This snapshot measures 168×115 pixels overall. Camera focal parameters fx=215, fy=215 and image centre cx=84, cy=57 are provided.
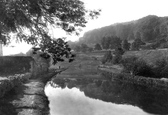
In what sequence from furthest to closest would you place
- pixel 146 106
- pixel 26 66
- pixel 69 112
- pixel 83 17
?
pixel 26 66
pixel 146 106
pixel 69 112
pixel 83 17

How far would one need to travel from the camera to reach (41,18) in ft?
29.9

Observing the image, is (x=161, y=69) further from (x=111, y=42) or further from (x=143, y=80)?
(x=111, y=42)

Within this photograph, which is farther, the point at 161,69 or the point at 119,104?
the point at 161,69

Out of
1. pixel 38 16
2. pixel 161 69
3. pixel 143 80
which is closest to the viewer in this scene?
pixel 38 16

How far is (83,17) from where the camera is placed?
374 inches

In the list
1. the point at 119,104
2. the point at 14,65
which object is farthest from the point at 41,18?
the point at 14,65

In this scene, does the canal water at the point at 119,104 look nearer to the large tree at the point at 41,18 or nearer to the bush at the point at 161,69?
the bush at the point at 161,69

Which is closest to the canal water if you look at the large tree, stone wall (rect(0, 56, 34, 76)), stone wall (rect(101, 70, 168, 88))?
stone wall (rect(101, 70, 168, 88))

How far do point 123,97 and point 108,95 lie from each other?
3.00 meters

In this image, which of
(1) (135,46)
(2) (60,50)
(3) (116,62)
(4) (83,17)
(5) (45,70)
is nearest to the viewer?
(2) (60,50)

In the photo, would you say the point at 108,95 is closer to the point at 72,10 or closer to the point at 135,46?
the point at 72,10

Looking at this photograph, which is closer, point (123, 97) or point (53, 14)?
point (53, 14)

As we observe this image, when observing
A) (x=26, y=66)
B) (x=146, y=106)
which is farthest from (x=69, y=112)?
(x=26, y=66)

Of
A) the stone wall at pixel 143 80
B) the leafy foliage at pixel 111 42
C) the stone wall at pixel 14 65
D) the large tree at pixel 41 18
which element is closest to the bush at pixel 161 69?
the stone wall at pixel 143 80
